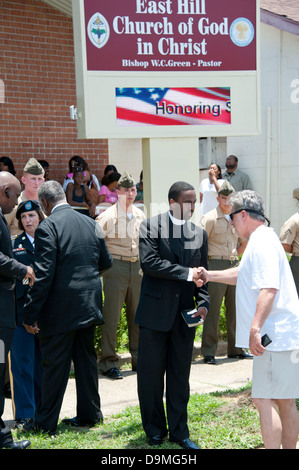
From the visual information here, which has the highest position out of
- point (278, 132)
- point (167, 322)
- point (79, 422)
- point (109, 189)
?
point (278, 132)

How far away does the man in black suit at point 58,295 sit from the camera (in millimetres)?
5898

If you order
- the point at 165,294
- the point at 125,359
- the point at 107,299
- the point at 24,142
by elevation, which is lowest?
the point at 125,359

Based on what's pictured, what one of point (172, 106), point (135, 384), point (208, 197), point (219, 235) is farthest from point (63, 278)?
point (208, 197)

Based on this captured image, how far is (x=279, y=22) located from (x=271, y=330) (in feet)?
35.6

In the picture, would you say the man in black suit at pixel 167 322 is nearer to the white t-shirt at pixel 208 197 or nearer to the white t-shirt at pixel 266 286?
the white t-shirt at pixel 266 286

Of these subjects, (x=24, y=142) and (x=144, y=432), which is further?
(x=24, y=142)

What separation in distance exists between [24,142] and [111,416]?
7346 millimetres

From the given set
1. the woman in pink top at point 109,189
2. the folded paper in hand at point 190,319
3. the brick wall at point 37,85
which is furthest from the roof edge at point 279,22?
the folded paper in hand at point 190,319

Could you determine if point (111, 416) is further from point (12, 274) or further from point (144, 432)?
point (12, 274)

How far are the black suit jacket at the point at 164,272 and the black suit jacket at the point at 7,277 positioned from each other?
3.23 feet

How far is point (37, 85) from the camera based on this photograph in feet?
42.4

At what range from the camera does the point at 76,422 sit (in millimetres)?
6285

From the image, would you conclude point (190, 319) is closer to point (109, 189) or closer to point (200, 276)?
point (200, 276)
